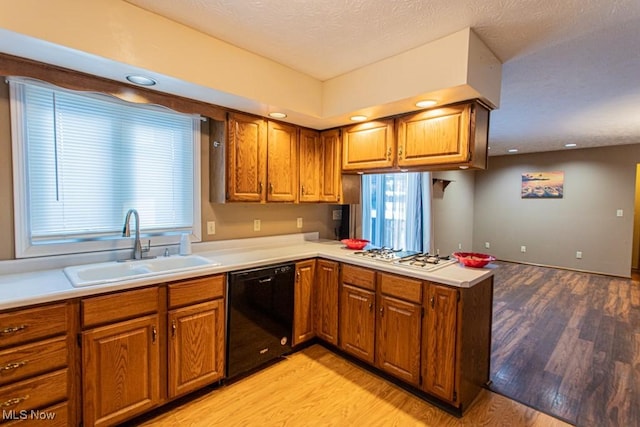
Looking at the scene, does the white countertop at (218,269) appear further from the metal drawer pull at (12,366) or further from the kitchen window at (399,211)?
the kitchen window at (399,211)

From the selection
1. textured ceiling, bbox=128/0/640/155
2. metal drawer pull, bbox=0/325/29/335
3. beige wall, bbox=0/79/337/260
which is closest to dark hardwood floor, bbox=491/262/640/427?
beige wall, bbox=0/79/337/260

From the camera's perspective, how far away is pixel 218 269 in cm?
213

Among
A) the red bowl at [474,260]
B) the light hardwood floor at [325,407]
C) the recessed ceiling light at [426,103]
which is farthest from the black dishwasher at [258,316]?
the recessed ceiling light at [426,103]

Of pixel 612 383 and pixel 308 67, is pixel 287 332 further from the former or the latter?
pixel 612 383

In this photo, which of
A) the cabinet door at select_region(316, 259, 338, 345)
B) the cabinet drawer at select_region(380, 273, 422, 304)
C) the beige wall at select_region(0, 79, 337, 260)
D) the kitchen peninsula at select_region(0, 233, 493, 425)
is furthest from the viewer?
the cabinet door at select_region(316, 259, 338, 345)

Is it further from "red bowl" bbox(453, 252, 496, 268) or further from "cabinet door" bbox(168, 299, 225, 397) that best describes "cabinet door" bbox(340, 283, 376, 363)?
"cabinet door" bbox(168, 299, 225, 397)

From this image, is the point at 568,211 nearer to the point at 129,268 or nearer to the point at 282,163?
the point at 282,163

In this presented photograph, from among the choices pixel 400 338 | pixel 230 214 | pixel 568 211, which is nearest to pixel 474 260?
pixel 400 338

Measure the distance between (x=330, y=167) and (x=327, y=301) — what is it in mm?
1332

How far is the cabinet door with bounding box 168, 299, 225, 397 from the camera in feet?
6.43

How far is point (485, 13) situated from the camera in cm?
174

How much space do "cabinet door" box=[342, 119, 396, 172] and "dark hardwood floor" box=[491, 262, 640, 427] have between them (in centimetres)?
198

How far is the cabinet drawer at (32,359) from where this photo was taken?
4.64ft

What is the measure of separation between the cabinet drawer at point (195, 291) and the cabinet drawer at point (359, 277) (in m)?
0.99
